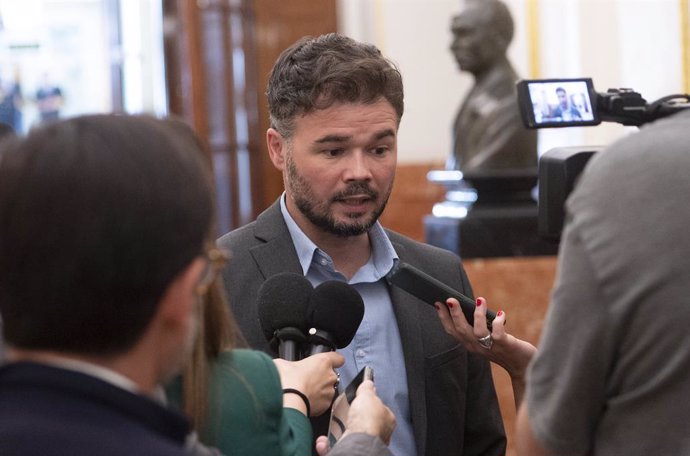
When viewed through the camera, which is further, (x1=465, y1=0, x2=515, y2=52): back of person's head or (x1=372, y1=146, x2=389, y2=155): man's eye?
(x1=465, y1=0, x2=515, y2=52): back of person's head

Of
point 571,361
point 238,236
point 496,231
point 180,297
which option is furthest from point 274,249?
point 496,231

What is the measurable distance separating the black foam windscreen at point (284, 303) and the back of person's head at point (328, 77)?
1.68ft

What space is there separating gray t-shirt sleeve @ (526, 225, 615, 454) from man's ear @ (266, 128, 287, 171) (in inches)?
41.6

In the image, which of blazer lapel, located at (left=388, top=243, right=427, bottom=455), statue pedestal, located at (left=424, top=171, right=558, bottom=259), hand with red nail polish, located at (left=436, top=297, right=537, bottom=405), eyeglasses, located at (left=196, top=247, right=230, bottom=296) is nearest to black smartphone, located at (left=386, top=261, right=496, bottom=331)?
hand with red nail polish, located at (left=436, top=297, right=537, bottom=405)

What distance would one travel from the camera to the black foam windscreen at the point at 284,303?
1750mm

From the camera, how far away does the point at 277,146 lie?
2.33 meters

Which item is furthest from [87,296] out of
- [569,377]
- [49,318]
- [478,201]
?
[478,201]

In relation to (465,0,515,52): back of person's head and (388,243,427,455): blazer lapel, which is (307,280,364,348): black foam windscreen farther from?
(465,0,515,52): back of person's head

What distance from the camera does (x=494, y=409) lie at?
2246 millimetres

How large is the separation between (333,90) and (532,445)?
39.2 inches

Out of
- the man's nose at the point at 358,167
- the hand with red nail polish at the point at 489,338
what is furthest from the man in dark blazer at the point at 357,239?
the hand with red nail polish at the point at 489,338

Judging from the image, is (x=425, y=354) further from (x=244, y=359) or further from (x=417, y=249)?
(x=244, y=359)

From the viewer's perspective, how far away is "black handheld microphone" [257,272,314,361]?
175 cm

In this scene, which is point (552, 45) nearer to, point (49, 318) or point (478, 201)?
point (478, 201)
